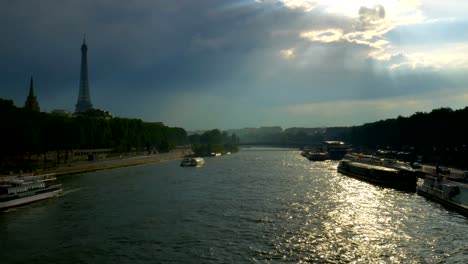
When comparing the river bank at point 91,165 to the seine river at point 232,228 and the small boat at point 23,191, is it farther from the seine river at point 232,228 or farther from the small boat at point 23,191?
the seine river at point 232,228

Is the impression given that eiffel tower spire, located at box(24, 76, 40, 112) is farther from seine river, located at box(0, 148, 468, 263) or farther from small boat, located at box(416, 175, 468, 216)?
small boat, located at box(416, 175, 468, 216)

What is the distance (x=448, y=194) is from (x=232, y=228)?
21648 mm

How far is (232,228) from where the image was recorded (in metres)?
28.2

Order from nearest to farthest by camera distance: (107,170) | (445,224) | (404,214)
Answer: (445,224) → (404,214) → (107,170)

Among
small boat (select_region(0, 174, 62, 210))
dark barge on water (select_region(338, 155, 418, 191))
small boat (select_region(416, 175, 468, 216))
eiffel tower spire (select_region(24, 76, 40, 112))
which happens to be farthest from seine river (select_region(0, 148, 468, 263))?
eiffel tower spire (select_region(24, 76, 40, 112))

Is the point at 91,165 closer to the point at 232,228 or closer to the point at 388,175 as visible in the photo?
the point at 388,175

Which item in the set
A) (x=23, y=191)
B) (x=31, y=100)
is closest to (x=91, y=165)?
(x=23, y=191)

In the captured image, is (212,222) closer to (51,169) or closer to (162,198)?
(162,198)

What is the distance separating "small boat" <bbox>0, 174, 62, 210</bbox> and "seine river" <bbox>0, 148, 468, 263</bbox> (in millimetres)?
1089

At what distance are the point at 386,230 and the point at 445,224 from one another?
207 inches

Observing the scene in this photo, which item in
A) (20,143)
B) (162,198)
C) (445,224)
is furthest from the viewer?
(20,143)

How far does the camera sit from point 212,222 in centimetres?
3025

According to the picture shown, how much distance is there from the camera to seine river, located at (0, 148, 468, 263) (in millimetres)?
22422

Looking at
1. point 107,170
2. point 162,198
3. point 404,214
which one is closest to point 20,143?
point 107,170
